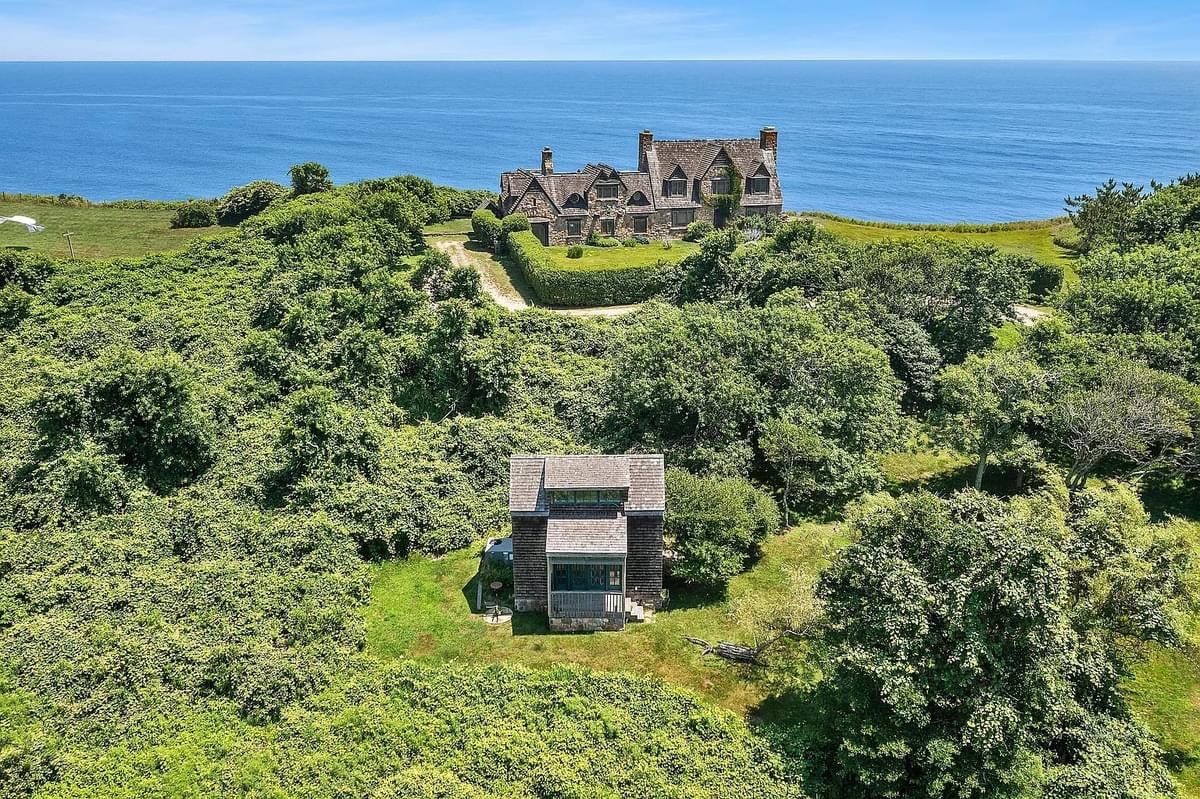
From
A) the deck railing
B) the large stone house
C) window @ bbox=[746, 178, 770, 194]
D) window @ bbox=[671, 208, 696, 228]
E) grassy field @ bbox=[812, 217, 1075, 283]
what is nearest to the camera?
the deck railing

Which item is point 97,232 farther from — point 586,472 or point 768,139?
point 586,472

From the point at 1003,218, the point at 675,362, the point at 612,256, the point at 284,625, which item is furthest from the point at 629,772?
the point at 1003,218

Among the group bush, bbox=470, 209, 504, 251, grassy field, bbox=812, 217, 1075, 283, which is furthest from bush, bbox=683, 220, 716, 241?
bush, bbox=470, 209, 504, 251

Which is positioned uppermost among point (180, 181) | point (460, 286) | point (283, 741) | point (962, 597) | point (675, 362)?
point (180, 181)

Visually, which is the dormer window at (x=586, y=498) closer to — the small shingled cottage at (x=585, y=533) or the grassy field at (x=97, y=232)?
the small shingled cottage at (x=585, y=533)

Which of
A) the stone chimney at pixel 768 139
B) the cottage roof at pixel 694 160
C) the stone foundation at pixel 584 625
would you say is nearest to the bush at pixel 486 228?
the cottage roof at pixel 694 160

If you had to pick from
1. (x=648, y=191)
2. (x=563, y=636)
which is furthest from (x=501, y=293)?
(x=563, y=636)

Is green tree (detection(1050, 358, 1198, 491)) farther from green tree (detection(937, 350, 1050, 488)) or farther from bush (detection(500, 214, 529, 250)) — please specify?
bush (detection(500, 214, 529, 250))

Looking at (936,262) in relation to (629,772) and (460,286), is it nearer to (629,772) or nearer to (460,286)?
(460,286)
